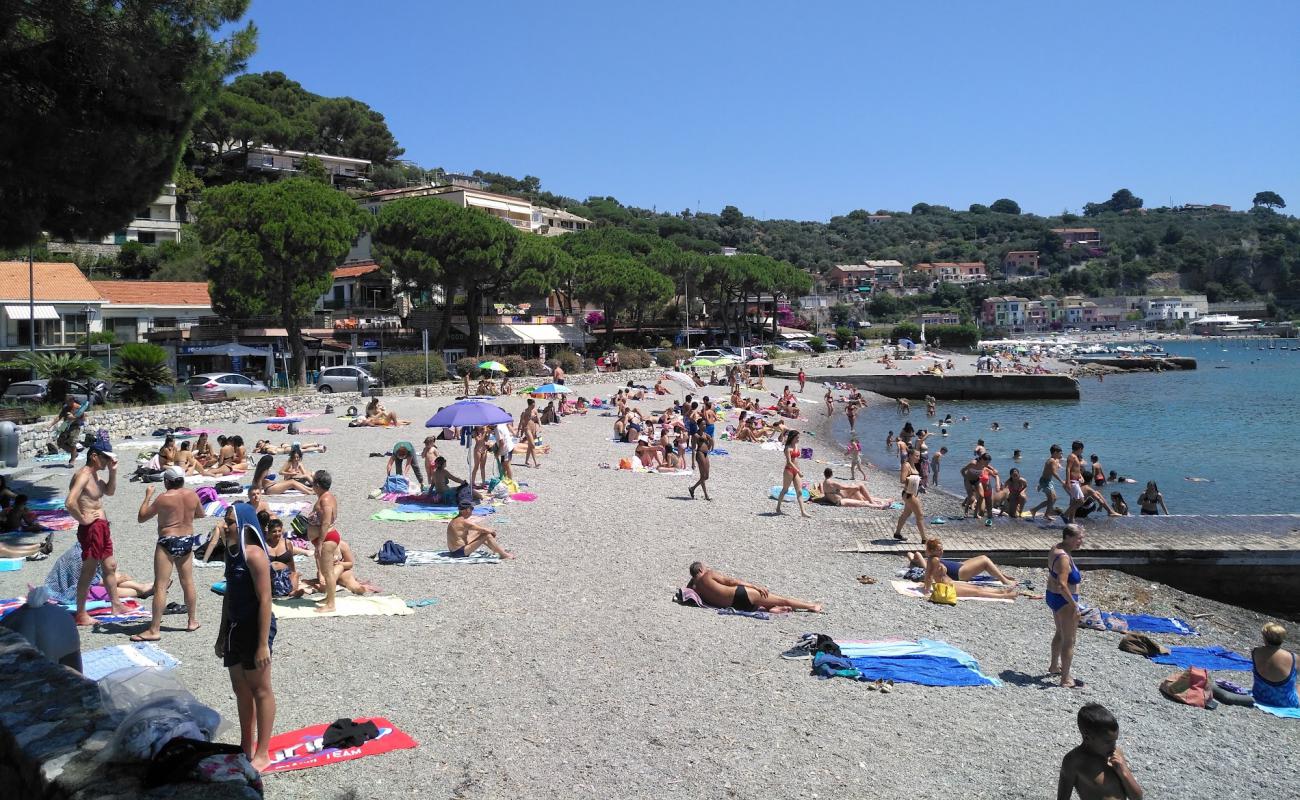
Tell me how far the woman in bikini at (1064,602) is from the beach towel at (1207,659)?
5.87ft

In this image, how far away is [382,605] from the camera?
846 cm

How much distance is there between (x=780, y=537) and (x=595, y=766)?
7.96 metres

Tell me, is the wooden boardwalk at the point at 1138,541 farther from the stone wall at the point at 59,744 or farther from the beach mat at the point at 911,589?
the stone wall at the point at 59,744

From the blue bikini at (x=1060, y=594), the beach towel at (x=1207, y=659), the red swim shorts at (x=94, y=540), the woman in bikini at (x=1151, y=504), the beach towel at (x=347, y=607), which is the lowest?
A: the beach towel at (x=1207, y=659)

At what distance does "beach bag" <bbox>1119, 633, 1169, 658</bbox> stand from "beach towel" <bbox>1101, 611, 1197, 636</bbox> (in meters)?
0.67

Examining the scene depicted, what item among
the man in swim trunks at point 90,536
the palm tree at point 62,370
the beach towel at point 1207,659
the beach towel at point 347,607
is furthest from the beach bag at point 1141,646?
the palm tree at point 62,370

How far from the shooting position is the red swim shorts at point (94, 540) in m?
7.31

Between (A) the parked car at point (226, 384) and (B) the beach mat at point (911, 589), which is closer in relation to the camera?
(B) the beach mat at point (911, 589)

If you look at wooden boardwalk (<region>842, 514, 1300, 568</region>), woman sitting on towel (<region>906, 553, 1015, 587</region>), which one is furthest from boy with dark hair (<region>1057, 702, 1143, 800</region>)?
wooden boardwalk (<region>842, 514, 1300, 568</region>)

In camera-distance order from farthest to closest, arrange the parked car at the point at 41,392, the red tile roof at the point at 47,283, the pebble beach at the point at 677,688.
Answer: the red tile roof at the point at 47,283 < the parked car at the point at 41,392 < the pebble beach at the point at 677,688

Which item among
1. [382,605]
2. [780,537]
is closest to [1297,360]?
[780,537]

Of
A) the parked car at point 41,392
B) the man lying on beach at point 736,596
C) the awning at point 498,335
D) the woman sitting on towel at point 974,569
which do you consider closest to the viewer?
the man lying on beach at point 736,596

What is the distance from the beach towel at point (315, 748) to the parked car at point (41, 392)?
1978 cm

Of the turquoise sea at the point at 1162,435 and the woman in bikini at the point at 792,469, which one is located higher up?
the woman in bikini at the point at 792,469
